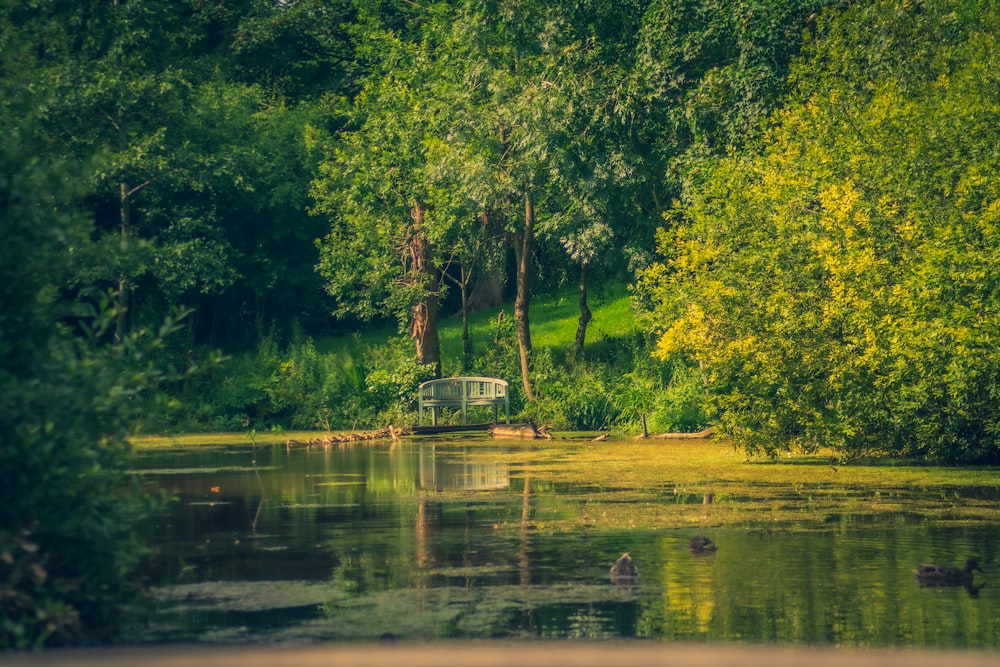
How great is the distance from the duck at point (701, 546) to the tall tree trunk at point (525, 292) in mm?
21882

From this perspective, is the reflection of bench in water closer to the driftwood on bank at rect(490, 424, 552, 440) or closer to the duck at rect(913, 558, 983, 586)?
the driftwood on bank at rect(490, 424, 552, 440)

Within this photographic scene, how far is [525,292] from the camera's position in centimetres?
3816

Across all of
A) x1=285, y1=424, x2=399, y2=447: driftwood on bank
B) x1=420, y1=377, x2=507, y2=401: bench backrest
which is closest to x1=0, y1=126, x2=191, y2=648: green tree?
x1=285, y1=424, x2=399, y2=447: driftwood on bank

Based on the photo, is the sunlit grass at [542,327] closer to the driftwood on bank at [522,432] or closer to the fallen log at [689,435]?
the driftwood on bank at [522,432]

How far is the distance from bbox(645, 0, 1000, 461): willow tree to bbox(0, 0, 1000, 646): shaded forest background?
0.24 feet

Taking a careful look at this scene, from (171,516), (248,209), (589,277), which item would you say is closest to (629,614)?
(171,516)

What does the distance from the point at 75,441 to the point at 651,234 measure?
2734 cm

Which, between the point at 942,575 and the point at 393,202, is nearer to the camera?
the point at 942,575

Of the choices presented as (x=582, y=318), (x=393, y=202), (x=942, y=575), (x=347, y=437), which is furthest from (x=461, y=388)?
(x=942, y=575)

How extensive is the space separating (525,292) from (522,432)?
7181 mm

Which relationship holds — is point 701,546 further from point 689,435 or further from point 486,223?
point 486,223

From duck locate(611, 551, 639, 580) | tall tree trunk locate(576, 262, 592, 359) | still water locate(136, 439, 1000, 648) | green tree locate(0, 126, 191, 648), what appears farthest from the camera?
tall tree trunk locate(576, 262, 592, 359)

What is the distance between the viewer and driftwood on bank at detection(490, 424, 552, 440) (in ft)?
103

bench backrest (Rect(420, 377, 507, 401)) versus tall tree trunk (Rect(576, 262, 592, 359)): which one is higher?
tall tree trunk (Rect(576, 262, 592, 359))
